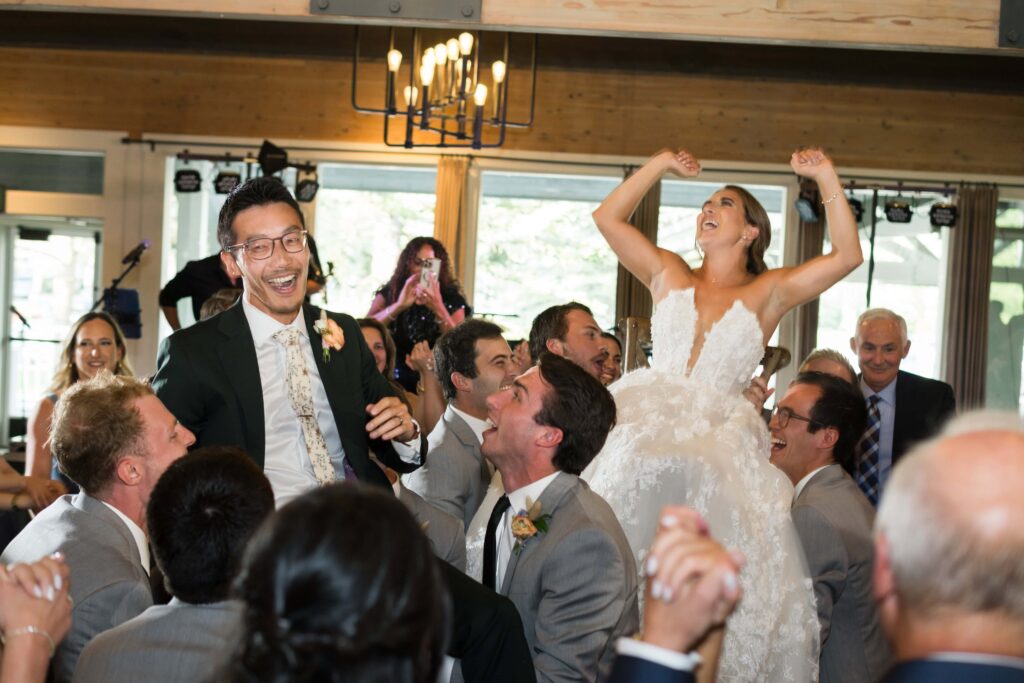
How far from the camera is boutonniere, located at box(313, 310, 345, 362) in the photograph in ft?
10.1

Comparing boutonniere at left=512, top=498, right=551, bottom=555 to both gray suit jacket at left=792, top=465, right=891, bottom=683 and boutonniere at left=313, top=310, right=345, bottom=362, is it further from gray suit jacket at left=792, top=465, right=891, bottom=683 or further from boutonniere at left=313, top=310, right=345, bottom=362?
gray suit jacket at left=792, top=465, right=891, bottom=683

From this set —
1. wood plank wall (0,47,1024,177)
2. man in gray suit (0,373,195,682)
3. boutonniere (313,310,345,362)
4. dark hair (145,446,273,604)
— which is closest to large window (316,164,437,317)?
wood plank wall (0,47,1024,177)

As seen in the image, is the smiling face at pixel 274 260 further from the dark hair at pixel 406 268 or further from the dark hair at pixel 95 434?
the dark hair at pixel 406 268

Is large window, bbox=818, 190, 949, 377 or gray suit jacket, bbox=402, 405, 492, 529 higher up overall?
large window, bbox=818, 190, 949, 377

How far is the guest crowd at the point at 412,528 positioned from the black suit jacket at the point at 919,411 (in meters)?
0.80

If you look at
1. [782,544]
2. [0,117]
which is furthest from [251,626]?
[0,117]

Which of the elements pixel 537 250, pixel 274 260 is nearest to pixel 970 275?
pixel 537 250

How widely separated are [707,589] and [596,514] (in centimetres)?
178

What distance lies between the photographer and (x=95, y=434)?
2682mm

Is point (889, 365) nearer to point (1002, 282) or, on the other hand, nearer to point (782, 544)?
point (782, 544)

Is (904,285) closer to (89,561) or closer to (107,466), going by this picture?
(107,466)

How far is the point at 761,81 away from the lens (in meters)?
10.0

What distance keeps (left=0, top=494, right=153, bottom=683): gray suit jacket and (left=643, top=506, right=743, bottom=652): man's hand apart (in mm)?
1532

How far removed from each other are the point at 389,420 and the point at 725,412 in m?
1.45
